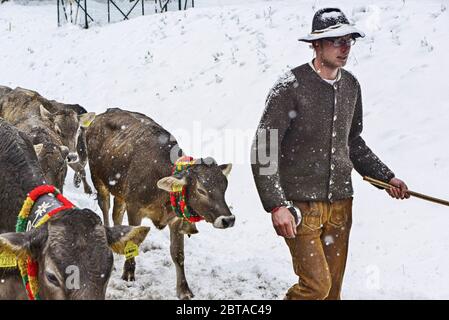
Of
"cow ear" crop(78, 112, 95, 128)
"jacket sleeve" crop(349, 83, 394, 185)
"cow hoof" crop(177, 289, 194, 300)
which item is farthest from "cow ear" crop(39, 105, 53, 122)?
"jacket sleeve" crop(349, 83, 394, 185)

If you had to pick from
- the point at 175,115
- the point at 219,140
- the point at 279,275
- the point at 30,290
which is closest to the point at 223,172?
the point at 279,275

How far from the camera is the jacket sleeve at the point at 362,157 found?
5277 millimetres

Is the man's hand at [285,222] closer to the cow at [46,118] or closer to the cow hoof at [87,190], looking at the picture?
the cow at [46,118]

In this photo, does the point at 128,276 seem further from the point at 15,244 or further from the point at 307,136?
the point at 15,244

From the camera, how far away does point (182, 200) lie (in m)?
6.88

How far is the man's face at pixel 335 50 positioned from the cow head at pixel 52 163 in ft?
14.1

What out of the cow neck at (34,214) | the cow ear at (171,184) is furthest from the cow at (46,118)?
the cow neck at (34,214)

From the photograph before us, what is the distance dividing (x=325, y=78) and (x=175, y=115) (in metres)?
10.3

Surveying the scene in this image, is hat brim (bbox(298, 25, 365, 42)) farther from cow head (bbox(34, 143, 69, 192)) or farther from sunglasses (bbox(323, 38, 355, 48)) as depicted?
cow head (bbox(34, 143, 69, 192))

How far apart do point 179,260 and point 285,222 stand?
3415mm

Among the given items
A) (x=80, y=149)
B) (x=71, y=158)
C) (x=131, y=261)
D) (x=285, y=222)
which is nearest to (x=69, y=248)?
(x=285, y=222)

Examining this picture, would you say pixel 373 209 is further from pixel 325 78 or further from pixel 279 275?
pixel 325 78

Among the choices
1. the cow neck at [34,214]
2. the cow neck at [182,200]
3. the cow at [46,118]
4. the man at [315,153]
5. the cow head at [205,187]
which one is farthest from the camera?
the cow at [46,118]

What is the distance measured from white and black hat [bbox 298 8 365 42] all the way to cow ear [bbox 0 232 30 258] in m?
2.50
